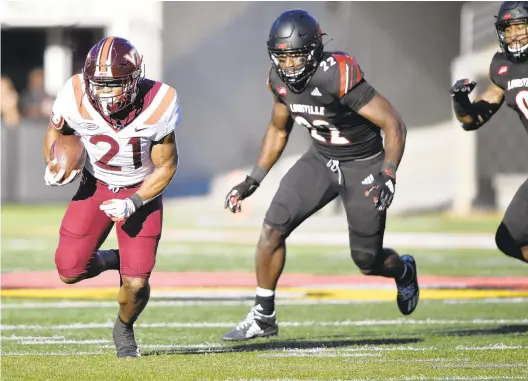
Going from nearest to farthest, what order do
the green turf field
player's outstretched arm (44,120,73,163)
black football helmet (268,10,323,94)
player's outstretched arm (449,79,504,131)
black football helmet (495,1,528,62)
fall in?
the green turf field, player's outstretched arm (44,120,73,163), black football helmet (268,10,323,94), black football helmet (495,1,528,62), player's outstretched arm (449,79,504,131)

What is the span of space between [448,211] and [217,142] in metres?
4.10

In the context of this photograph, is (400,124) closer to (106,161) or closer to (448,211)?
(106,161)

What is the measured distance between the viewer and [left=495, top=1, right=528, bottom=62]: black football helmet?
6.62 m

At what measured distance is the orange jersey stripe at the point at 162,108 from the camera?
237 inches

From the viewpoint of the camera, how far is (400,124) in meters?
6.55

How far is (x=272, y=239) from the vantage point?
6.78m

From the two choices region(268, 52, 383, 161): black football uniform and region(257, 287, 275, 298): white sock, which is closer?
region(268, 52, 383, 161): black football uniform

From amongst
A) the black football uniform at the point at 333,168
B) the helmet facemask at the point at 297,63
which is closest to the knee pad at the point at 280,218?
the black football uniform at the point at 333,168

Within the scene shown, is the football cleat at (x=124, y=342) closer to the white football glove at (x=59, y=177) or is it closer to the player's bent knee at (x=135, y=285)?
the player's bent knee at (x=135, y=285)

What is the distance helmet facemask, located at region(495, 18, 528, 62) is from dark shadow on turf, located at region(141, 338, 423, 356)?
1.68 metres

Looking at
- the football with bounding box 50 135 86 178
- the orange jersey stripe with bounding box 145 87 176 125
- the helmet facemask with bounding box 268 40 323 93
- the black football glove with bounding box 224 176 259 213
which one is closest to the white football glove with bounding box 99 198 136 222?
the football with bounding box 50 135 86 178

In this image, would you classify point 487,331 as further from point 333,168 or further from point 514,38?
point 514,38

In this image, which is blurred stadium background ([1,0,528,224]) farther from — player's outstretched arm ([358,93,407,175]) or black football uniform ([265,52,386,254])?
player's outstretched arm ([358,93,407,175])

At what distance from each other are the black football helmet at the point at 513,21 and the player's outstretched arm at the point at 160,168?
6.46 ft
